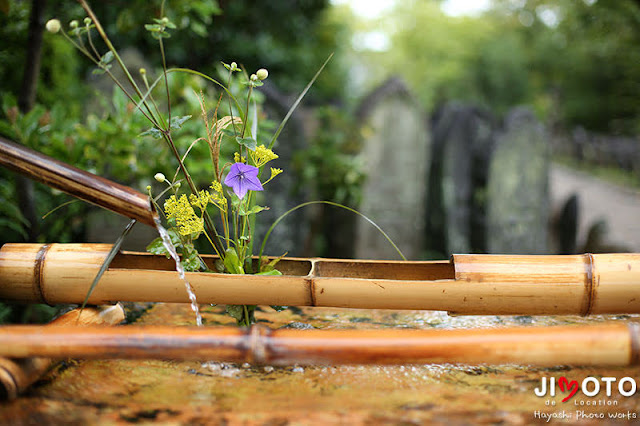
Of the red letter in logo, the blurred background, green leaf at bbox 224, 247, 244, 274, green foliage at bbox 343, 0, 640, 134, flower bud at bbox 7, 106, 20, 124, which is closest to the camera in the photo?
the red letter in logo

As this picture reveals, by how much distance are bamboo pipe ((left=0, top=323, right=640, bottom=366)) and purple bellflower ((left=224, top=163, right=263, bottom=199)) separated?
1.19ft

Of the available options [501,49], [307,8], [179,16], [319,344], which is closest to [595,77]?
[501,49]

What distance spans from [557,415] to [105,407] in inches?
34.4

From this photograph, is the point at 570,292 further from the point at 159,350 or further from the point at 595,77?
the point at 595,77

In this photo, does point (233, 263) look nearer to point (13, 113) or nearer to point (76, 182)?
point (76, 182)

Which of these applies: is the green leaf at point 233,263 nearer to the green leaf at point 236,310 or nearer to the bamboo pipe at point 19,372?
the green leaf at point 236,310

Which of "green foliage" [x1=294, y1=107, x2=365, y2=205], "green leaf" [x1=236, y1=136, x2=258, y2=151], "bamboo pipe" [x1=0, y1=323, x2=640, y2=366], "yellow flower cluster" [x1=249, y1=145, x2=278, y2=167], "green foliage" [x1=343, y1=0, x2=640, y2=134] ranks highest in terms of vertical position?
"green foliage" [x1=343, y1=0, x2=640, y2=134]

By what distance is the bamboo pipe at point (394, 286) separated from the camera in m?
1.22

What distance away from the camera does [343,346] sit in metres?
0.97

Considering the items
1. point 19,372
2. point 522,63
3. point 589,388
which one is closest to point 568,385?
point 589,388

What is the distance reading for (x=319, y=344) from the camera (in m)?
0.98

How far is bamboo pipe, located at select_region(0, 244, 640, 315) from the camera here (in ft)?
4.01

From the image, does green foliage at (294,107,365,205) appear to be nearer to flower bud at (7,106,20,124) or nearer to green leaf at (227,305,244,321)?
flower bud at (7,106,20,124)

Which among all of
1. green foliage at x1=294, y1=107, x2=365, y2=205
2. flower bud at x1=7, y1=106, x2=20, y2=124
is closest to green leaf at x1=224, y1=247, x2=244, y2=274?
flower bud at x1=7, y1=106, x2=20, y2=124
